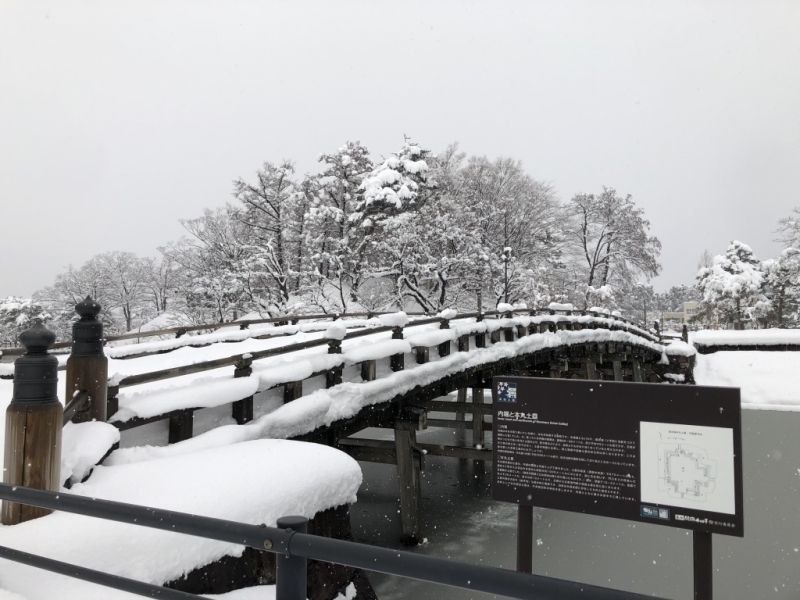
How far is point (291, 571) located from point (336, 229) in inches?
1146

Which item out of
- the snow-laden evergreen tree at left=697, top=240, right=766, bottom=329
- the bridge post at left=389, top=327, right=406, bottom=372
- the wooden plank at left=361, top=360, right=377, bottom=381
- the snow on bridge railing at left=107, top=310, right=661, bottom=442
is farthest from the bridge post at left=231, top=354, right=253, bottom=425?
the snow-laden evergreen tree at left=697, top=240, right=766, bottom=329

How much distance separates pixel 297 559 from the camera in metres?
1.72

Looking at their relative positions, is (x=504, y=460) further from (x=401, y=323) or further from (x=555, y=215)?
(x=555, y=215)

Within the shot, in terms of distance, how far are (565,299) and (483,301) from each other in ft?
22.7

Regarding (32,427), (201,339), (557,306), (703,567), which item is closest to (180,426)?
(32,427)

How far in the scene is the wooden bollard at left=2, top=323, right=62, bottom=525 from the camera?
10.2 ft

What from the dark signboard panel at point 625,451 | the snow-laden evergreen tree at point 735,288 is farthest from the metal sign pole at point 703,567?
the snow-laden evergreen tree at point 735,288

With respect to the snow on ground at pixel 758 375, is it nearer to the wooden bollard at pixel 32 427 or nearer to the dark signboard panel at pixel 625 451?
the dark signboard panel at pixel 625 451

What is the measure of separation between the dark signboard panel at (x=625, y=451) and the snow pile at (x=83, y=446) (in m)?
2.81

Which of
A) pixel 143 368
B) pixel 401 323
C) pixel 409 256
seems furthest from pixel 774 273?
pixel 143 368

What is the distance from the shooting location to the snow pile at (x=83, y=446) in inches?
141

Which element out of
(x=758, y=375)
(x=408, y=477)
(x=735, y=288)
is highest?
(x=735, y=288)

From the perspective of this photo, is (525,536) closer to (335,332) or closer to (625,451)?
(625,451)

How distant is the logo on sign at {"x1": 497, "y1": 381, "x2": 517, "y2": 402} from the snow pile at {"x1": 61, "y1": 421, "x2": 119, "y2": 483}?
2852 mm
